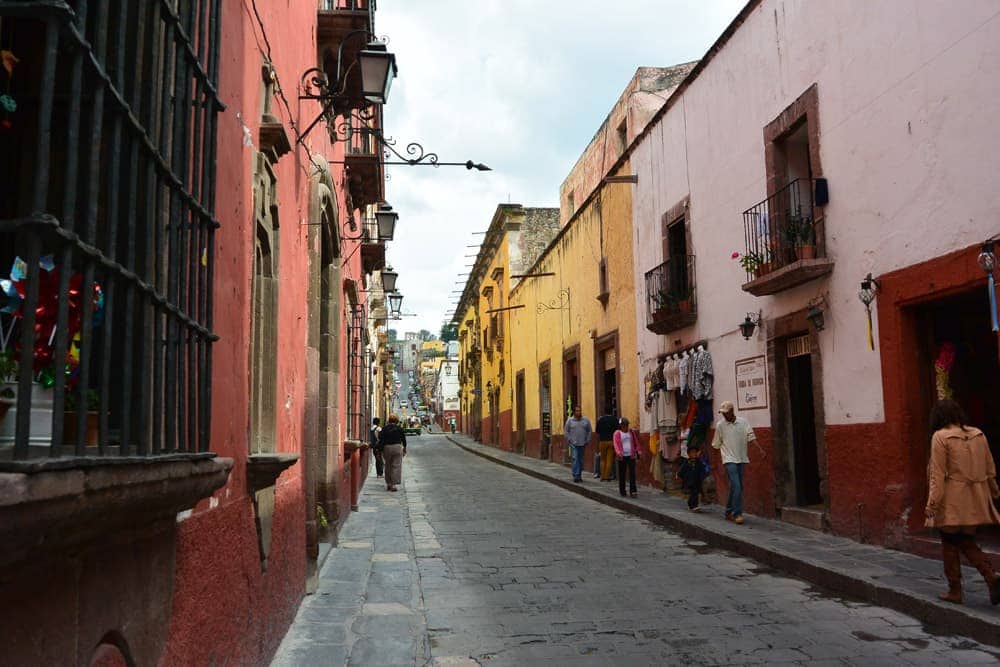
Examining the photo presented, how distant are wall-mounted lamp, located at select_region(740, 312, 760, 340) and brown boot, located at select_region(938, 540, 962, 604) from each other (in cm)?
594

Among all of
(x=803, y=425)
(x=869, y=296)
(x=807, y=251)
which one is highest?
(x=807, y=251)

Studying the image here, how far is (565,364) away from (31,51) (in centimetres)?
2296

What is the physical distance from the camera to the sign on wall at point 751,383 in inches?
467

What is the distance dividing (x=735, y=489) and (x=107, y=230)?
33.4ft

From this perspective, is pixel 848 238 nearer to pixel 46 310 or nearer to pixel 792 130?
pixel 792 130

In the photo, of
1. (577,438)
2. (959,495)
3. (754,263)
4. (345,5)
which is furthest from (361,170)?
(577,438)

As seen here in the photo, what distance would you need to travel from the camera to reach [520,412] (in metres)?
34.7

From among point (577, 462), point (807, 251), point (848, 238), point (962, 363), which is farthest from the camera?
point (577, 462)

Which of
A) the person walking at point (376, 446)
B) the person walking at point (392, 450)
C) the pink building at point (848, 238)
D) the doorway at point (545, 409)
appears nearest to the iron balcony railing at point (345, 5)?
the pink building at point (848, 238)

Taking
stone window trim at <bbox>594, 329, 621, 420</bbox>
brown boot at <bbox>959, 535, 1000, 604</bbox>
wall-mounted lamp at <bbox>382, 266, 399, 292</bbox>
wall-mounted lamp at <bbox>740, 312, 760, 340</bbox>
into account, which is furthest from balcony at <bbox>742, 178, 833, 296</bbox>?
wall-mounted lamp at <bbox>382, 266, 399, 292</bbox>

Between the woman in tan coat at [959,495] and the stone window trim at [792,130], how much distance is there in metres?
4.67

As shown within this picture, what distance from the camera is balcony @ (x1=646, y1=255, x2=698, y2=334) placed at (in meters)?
14.3

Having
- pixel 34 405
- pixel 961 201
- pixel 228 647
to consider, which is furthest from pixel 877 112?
pixel 34 405

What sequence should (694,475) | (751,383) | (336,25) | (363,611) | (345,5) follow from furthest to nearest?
1. (694,475)
2. (751,383)
3. (345,5)
4. (336,25)
5. (363,611)
